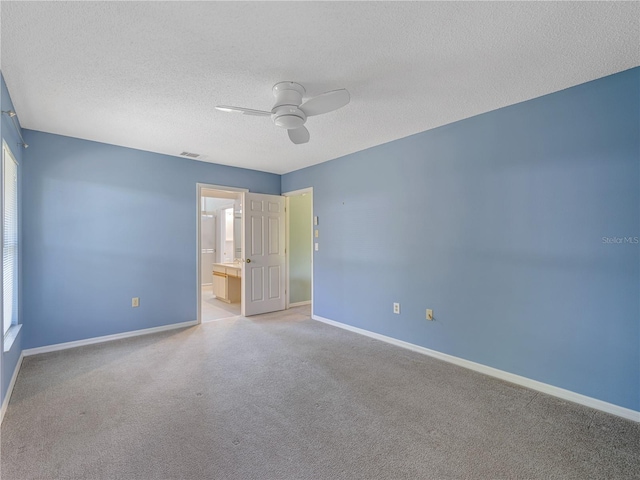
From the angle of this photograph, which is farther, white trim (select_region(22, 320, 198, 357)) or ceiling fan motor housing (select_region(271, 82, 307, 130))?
white trim (select_region(22, 320, 198, 357))

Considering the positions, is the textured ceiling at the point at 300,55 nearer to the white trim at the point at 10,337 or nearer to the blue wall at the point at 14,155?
the blue wall at the point at 14,155

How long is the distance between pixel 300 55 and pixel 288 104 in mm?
372

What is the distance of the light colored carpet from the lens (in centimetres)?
169

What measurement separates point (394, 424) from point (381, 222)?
2320mm

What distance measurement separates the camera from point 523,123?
263cm

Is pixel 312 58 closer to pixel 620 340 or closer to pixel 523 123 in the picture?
pixel 523 123

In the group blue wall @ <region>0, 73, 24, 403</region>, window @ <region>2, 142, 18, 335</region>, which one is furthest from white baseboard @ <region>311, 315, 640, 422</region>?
window @ <region>2, 142, 18, 335</region>

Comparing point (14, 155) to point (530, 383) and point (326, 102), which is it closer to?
point (326, 102)

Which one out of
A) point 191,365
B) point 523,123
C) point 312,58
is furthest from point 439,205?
point 191,365

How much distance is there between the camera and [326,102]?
2111mm

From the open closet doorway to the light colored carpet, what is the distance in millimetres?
2453

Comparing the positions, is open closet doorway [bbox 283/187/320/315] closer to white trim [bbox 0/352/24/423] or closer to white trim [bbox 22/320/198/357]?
white trim [bbox 22/320/198/357]

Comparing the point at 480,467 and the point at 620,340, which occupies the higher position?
the point at 620,340

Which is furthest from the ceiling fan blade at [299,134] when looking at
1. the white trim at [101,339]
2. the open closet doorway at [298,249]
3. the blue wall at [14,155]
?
the white trim at [101,339]
